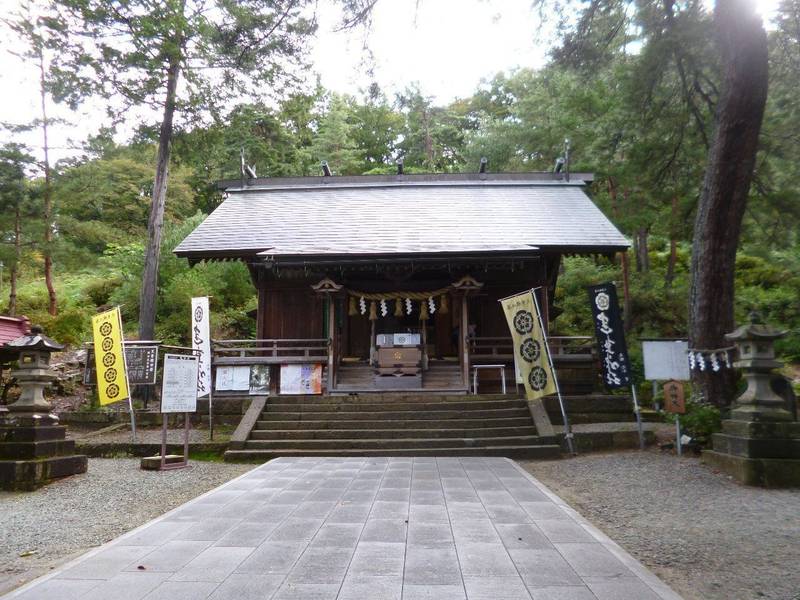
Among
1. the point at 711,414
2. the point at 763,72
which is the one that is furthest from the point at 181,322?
the point at 763,72

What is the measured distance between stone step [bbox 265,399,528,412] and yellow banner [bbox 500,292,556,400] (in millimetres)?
1023

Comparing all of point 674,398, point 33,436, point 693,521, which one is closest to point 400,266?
point 674,398

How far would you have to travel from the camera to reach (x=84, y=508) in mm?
5559

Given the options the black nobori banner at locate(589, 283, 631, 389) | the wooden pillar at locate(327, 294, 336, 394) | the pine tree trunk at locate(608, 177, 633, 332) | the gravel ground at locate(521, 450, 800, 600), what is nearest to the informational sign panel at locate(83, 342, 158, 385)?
the wooden pillar at locate(327, 294, 336, 394)

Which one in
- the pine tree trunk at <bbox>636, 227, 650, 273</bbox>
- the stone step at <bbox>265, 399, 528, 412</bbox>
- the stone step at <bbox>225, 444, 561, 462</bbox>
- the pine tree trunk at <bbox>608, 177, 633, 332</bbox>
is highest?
the pine tree trunk at <bbox>636, 227, 650, 273</bbox>

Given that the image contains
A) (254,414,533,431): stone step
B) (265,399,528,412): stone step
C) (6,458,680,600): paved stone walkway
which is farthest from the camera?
(265,399,528,412): stone step

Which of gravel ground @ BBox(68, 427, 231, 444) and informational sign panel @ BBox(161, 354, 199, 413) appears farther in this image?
gravel ground @ BBox(68, 427, 231, 444)

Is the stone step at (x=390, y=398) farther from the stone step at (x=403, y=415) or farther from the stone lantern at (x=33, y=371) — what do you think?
the stone lantern at (x=33, y=371)

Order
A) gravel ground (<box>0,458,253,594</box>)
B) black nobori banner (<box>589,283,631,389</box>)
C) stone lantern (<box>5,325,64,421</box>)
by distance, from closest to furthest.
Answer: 1. gravel ground (<box>0,458,253,594</box>)
2. stone lantern (<box>5,325,64,421</box>)
3. black nobori banner (<box>589,283,631,389</box>)

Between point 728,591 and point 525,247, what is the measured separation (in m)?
9.09

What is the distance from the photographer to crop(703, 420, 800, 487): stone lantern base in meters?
5.91

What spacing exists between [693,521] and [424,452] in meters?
4.63

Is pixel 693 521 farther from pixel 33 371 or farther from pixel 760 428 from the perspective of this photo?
pixel 33 371

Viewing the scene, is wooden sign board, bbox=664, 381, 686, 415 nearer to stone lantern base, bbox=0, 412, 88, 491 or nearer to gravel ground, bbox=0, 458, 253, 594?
gravel ground, bbox=0, 458, 253, 594
